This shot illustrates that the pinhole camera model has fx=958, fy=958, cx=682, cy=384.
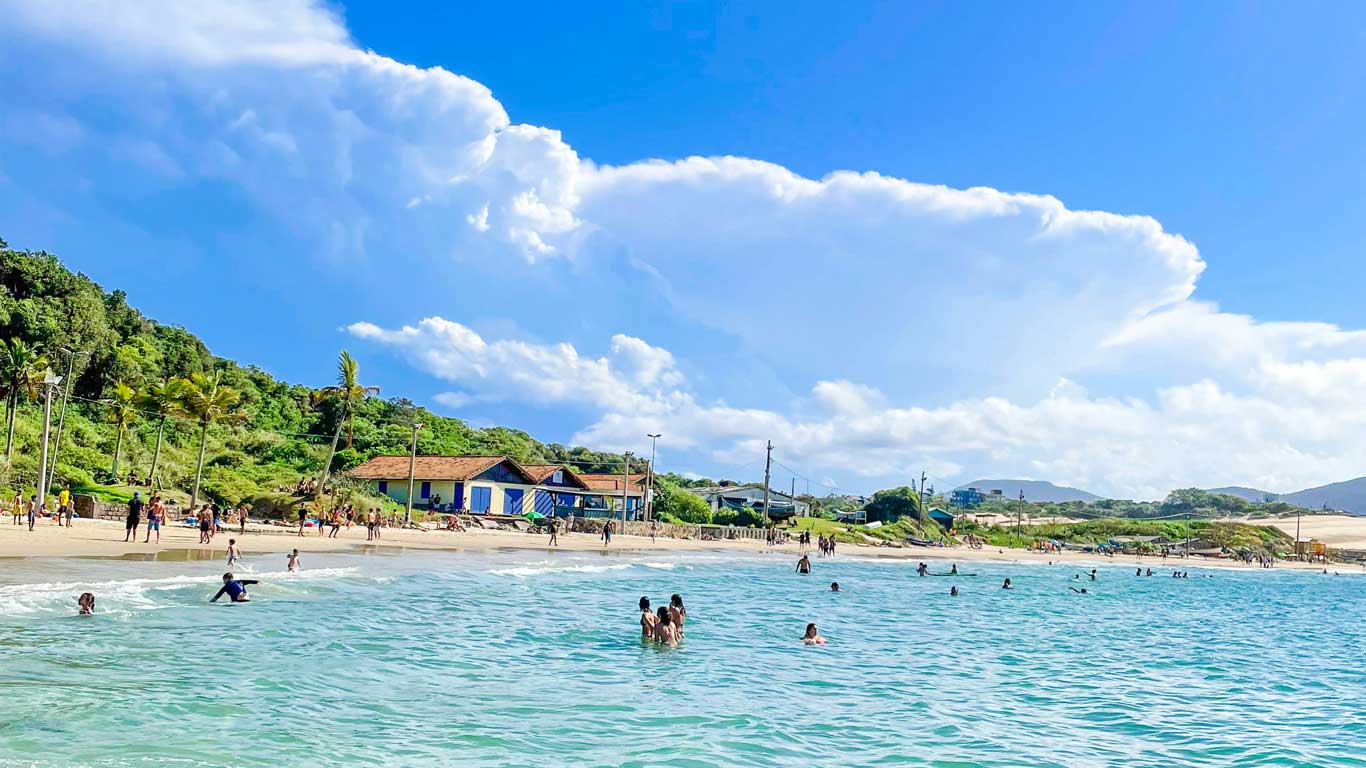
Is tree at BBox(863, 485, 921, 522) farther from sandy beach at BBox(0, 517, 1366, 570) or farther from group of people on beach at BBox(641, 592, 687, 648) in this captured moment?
group of people on beach at BBox(641, 592, 687, 648)

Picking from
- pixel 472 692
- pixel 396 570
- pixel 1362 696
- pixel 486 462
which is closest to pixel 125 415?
pixel 486 462

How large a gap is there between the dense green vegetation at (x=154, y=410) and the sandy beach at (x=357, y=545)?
809 centimetres

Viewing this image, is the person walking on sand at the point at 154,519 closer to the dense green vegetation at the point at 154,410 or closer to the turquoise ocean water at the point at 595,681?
the turquoise ocean water at the point at 595,681

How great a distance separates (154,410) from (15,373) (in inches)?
345

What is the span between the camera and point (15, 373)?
4497 cm

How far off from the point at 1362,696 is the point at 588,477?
236 ft

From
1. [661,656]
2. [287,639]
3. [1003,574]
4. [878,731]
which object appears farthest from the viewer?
[1003,574]

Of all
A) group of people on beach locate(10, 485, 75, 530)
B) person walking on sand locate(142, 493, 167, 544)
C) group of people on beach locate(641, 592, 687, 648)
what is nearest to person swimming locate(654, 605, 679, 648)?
group of people on beach locate(641, 592, 687, 648)

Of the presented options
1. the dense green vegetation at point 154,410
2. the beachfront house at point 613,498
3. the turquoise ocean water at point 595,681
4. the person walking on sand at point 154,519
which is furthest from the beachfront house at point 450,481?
the turquoise ocean water at point 595,681

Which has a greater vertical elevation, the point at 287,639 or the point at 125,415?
the point at 125,415

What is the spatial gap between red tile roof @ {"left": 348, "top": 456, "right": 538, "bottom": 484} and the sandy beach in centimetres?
803

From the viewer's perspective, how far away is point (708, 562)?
50406mm

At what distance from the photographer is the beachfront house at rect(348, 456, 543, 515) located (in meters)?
63.1

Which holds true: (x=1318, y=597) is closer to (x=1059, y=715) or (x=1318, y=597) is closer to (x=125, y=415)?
(x=1059, y=715)
